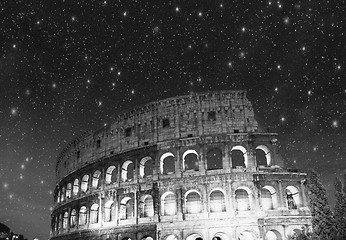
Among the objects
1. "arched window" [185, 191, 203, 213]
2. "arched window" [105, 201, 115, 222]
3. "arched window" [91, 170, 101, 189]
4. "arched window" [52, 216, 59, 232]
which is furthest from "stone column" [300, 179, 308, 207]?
"arched window" [52, 216, 59, 232]

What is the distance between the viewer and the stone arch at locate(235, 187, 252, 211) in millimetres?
24828

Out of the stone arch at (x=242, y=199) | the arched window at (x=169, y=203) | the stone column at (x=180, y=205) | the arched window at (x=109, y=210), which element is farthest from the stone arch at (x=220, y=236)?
the arched window at (x=109, y=210)

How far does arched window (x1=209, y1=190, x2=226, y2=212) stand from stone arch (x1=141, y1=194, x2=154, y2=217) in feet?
16.9

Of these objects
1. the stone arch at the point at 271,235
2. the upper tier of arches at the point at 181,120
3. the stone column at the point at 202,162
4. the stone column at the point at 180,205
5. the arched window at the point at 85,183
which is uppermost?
the upper tier of arches at the point at 181,120

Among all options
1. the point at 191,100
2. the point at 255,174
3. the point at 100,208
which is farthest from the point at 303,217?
the point at 100,208

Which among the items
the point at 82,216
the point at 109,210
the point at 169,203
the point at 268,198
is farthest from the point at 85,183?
the point at 268,198

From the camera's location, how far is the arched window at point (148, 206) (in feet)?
88.8

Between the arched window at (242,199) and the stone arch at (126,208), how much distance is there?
8.84 m

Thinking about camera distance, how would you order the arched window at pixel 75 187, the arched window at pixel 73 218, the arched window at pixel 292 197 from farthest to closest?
the arched window at pixel 75 187 → the arched window at pixel 73 218 → the arched window at pixel 292 197

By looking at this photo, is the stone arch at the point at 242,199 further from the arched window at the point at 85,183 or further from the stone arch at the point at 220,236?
the arched window at the point at 85,183

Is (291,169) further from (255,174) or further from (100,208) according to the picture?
(100,208)

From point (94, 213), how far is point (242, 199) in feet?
46.2

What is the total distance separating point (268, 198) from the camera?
25.5m

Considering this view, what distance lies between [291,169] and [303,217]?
12.1 feet
